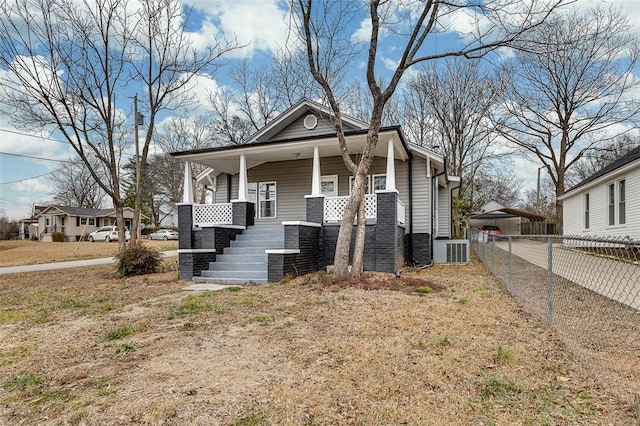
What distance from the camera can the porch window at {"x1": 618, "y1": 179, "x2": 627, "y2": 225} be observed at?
13.6m

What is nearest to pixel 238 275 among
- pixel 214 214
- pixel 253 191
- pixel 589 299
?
pixel 214 214

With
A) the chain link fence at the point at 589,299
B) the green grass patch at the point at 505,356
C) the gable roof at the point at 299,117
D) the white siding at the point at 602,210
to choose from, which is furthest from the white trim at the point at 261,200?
the white siding at the point at 602,210

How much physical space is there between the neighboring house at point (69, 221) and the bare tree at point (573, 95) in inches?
1511

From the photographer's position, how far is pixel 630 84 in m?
21.1

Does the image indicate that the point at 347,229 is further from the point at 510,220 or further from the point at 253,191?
the point at 510,220

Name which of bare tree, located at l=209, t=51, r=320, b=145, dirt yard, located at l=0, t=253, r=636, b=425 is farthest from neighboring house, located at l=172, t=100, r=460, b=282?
bare tree, located at l=209, t=51, r=320, b=145

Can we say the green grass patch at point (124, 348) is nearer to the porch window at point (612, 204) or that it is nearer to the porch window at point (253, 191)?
the porch window at point (253, 191)

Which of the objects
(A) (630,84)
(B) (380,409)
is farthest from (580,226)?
(B) (380,409)

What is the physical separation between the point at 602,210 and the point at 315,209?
1278cm

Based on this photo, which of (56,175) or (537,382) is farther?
(56,175)

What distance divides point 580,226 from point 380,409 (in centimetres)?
2005

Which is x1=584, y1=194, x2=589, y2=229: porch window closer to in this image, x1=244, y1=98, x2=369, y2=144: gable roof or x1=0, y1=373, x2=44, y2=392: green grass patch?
x1=244, y1=98, x2=369, y2=144: gable roof

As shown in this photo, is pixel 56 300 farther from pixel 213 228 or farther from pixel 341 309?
pixel 341 309

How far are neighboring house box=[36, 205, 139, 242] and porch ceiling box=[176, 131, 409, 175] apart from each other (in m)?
33.0
